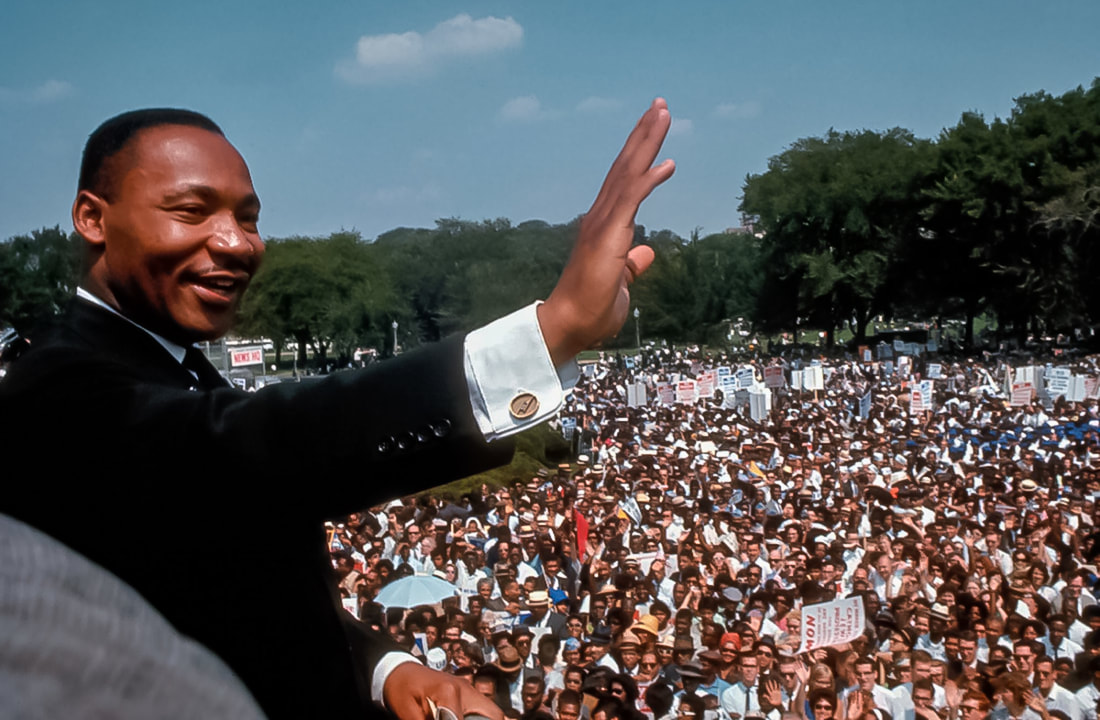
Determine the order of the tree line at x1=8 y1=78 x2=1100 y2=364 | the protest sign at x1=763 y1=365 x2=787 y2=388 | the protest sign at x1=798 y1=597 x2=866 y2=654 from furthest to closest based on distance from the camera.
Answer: the tree line at x1=8 y1=78 x2=1100 y2=364 → the protest sign at x1=763 y1=365 x2=787 y2=388 → the protest sign at x1=798 y1=597 x2=866 y2=654

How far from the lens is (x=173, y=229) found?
1114 millimetres

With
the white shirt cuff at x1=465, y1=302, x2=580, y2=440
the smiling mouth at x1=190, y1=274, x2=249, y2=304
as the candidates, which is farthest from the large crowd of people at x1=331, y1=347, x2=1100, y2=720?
the white shirt cuff at x1=465, y1=302, x2=580, y2=440

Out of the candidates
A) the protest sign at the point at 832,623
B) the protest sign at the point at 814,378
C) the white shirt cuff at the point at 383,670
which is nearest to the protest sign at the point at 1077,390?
the protest sign at the point at 814,378

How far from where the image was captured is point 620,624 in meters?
6.95

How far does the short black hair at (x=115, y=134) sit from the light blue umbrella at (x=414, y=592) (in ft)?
21.1

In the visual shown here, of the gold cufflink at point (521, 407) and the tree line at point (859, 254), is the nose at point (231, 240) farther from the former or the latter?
the tree line at point (859, 254)

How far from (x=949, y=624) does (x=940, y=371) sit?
77.4ft

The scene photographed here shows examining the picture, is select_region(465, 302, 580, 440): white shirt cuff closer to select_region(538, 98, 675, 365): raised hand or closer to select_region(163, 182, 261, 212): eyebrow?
select_region(538, 98, 675, 365): raised hand

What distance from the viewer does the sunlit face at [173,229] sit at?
112 centimetres

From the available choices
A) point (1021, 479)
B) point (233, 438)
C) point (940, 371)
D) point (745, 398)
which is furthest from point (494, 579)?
point (940, 371)

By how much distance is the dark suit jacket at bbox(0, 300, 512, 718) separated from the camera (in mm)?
849

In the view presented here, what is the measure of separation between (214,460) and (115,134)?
1.72 feet

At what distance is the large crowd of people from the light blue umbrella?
0.05 m

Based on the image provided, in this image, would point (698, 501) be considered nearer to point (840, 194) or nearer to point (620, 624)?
point (620, 624)
